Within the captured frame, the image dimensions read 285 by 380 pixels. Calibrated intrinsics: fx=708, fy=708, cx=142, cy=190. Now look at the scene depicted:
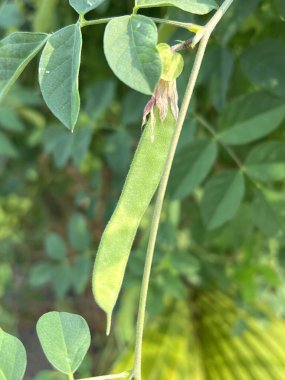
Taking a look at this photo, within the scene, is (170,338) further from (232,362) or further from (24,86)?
(24,86)

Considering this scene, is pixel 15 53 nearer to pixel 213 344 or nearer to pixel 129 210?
pixel 129 210

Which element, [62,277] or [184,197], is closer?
[184,197]

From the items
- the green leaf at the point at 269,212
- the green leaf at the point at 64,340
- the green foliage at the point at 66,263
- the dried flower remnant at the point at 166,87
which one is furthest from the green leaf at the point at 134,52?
the green foliage at the point at 66,263

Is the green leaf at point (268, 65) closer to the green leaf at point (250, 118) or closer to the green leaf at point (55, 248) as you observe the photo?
the green leaf at point (250, 118)

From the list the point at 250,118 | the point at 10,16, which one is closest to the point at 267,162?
the point at 250,118

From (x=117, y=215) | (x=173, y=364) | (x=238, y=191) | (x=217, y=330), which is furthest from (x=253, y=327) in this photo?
(x=117, y=215)

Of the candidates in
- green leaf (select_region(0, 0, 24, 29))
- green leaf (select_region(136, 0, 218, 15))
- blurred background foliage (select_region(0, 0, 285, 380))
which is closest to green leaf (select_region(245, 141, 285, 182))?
blurred background foliage (select_region(0, 0, 285, 380))
